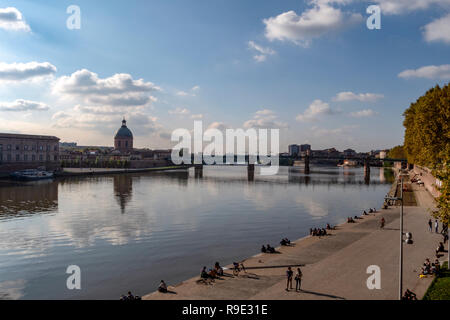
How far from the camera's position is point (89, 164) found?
199125 mm

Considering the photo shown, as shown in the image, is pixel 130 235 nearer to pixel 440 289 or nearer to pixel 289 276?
pixel 289 276

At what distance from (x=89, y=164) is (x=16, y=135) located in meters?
74.1

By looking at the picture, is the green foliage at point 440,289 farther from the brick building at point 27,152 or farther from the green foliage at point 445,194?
the brick building at point 27,152

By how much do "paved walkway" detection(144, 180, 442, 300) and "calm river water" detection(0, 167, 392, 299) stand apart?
4.27 meters

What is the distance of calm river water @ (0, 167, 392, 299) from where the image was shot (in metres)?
25.8

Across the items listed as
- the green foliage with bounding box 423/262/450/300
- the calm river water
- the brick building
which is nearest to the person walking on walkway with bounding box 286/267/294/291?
the green foliage with bounding box 423/262/450/300

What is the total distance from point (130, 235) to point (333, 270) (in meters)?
23.3

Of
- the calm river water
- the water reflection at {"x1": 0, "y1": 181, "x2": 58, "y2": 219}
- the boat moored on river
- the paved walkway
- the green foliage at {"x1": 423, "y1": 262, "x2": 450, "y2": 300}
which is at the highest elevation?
the boat moored on river

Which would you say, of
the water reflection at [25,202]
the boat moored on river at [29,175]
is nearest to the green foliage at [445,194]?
the water reflection at [25,202]

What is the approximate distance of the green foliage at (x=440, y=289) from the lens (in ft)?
63.3

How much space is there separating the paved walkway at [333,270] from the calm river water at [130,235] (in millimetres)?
4268

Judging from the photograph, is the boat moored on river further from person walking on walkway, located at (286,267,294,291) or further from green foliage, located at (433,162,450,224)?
green foliage, located at (433,162,450,224)

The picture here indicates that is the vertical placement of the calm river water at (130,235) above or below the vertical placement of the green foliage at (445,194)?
below
